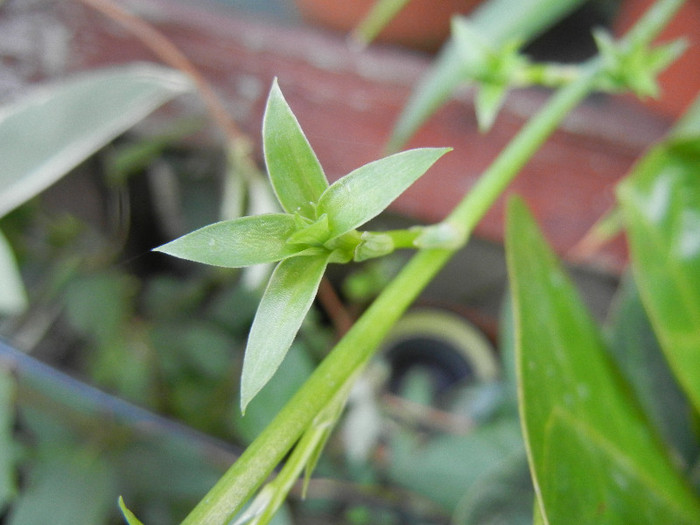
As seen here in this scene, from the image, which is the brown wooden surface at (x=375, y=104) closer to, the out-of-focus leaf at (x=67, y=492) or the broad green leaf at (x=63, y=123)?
the broad green leaf at (x=63, y=123)

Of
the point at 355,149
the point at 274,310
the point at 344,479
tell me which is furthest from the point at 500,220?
the point at 274,310

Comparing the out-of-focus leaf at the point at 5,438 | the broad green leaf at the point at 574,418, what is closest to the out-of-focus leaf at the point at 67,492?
the out-of-focus leaf at the point at 5,438

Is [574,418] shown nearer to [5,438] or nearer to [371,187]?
[371,187]

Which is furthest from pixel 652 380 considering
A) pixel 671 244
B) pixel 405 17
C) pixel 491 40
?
pixel 405 17

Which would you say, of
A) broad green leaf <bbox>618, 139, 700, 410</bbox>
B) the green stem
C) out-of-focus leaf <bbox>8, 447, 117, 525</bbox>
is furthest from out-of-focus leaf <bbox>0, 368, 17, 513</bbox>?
broad green leaf <bbox>618, 139, 700, 410</bbox>

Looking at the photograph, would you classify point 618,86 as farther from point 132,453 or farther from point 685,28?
point 132,453
